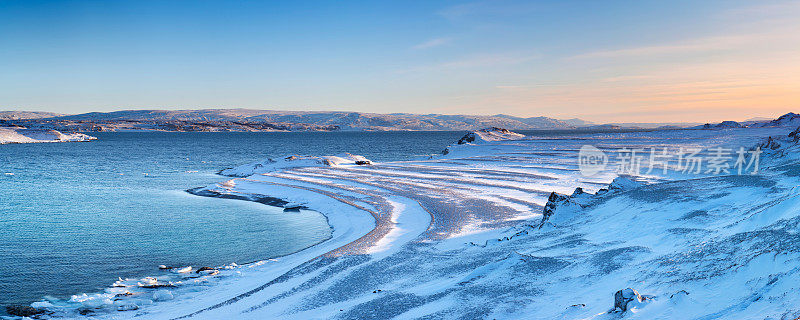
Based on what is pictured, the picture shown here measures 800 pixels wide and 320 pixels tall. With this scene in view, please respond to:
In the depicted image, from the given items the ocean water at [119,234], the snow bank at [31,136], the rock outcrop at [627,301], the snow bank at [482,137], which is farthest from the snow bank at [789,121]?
the snow bank at [31,136]

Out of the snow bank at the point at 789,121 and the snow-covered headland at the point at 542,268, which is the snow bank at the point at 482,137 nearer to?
the snow bank at the point at 789,121

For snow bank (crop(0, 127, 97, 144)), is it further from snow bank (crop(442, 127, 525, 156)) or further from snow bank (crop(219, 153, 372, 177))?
snow bank (crop(442, 127, 525, 156))

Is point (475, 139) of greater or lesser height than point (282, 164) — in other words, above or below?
above

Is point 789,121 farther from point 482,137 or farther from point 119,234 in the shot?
point 119,234

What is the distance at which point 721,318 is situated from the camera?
6.36m

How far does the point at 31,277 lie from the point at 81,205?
16337mm

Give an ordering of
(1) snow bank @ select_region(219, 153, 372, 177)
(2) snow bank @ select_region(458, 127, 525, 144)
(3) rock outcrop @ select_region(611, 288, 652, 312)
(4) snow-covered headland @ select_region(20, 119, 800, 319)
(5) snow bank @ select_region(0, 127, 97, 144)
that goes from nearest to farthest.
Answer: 1. (3) rock outcrop @ select_region(611, 288, 652, 312)
2. (4) snow-covered headland @ select_region(20, 119, 800, 319)
3. (1) snow bank @ select_region(219, 153, 372, 177)
4. (2) snow bank @ select_region(458, 127, 525, 144)
5. (5) snow bank @ select_region(0, 127, 97, 144)

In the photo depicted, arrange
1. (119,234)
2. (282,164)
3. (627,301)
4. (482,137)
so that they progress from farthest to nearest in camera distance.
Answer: (482,137)
(282,164)
(119,234)
(627,301)

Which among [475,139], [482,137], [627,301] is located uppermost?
[482,137]

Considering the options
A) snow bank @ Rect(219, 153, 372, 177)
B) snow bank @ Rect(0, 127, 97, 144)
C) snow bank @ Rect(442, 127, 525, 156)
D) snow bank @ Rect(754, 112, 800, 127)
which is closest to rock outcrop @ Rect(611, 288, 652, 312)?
snow bank @ Rect(219, 153, 372, 177)

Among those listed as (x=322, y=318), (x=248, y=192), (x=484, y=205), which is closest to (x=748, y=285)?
(x=322, y=318)

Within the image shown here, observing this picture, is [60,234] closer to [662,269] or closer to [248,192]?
[248,192]

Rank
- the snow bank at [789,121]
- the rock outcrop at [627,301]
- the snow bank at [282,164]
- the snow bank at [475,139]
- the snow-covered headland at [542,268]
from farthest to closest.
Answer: the snow bank at [789,121] → the snow bank at [475,139] → the snow bank at [282,164] → the snow-covered headland at [542,268] → the rock outcrop at [627,301]

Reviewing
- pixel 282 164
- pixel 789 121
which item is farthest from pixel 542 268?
pixel 789 121
